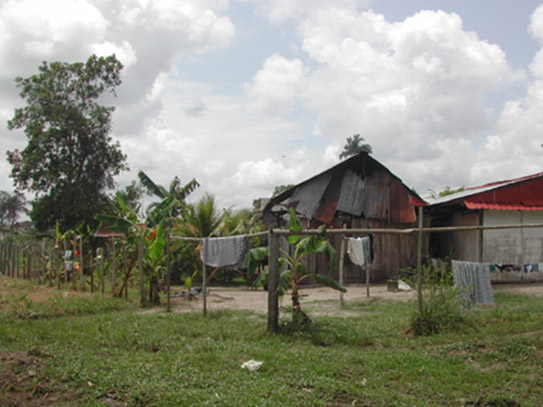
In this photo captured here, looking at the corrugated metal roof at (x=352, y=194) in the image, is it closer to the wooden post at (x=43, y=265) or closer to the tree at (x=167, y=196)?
the tree at (x=167, y=196)

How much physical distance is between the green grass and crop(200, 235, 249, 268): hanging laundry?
1224 mm

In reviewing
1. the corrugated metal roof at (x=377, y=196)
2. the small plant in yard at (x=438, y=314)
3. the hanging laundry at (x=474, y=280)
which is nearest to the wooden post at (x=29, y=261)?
the corrugated metal roof at (x=377, y=196)

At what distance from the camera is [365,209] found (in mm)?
16969

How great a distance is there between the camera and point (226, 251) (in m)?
9.93

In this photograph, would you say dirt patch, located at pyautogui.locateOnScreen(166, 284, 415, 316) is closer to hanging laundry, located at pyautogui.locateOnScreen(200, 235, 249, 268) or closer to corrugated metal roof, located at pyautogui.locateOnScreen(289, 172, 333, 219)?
hanging laundry, located at pyautogui.locateOnScreen(200, 235, 249, 268)

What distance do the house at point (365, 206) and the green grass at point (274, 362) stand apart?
25.3 ft

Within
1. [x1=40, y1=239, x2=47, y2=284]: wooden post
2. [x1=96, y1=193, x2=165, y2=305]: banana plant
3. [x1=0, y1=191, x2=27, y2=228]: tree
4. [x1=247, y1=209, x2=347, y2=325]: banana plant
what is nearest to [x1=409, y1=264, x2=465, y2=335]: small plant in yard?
[x1=247, y1=209, x2=347, y2=325]: banana plant

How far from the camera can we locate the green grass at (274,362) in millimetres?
4898

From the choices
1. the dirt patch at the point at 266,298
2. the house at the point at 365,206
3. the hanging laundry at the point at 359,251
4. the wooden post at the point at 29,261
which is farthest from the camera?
the wooden post at the point at 29,261

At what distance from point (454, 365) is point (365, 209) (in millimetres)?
11223

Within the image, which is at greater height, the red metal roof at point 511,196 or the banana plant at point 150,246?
the red metal roof at point 511,196

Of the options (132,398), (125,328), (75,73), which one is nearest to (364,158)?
(125,328)

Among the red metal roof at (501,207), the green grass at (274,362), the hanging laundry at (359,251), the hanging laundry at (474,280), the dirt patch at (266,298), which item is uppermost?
the red metal roof at (501,207)

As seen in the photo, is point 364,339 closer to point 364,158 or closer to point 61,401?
point 61,401
